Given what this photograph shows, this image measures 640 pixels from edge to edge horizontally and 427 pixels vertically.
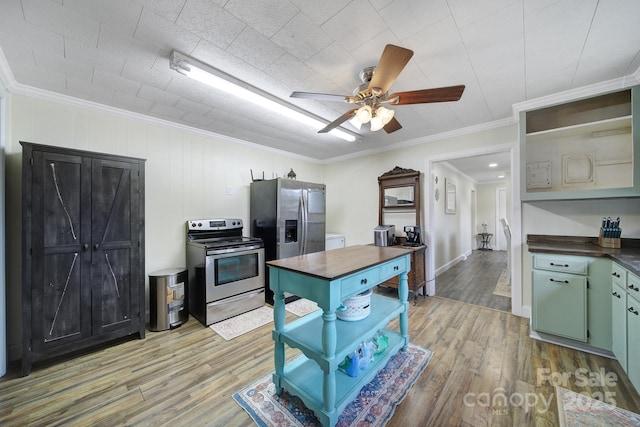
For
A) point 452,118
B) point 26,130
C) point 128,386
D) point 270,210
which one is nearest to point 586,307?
point 452,118

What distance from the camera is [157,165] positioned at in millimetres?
3066

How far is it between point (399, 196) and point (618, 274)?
2.55 meters

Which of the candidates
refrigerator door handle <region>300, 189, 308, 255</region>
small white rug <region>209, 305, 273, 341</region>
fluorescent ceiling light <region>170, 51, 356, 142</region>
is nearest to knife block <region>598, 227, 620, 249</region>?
fluorescent ceiling light <region>170, 51, 356, 142</region>

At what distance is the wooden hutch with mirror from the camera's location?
3.57 metres

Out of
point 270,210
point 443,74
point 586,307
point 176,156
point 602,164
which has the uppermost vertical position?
point 443,74

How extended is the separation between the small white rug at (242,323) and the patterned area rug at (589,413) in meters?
2.63

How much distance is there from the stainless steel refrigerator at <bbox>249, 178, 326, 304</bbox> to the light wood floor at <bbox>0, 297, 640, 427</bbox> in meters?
1.31

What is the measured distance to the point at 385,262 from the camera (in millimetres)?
1831

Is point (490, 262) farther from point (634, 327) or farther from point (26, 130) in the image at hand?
point (26, 130)

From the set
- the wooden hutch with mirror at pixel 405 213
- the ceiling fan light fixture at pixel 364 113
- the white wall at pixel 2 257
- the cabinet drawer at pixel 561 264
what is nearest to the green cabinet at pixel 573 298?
the cabinet drawer at pixel 561 264

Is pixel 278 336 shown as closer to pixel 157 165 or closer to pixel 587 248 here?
pixel 157 165

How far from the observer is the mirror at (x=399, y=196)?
3.96 meters

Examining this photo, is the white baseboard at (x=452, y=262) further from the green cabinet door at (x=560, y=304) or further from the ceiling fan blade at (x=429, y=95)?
the ceiling fan blade at (x=429, y=95)

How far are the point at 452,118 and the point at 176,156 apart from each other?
3.73m
